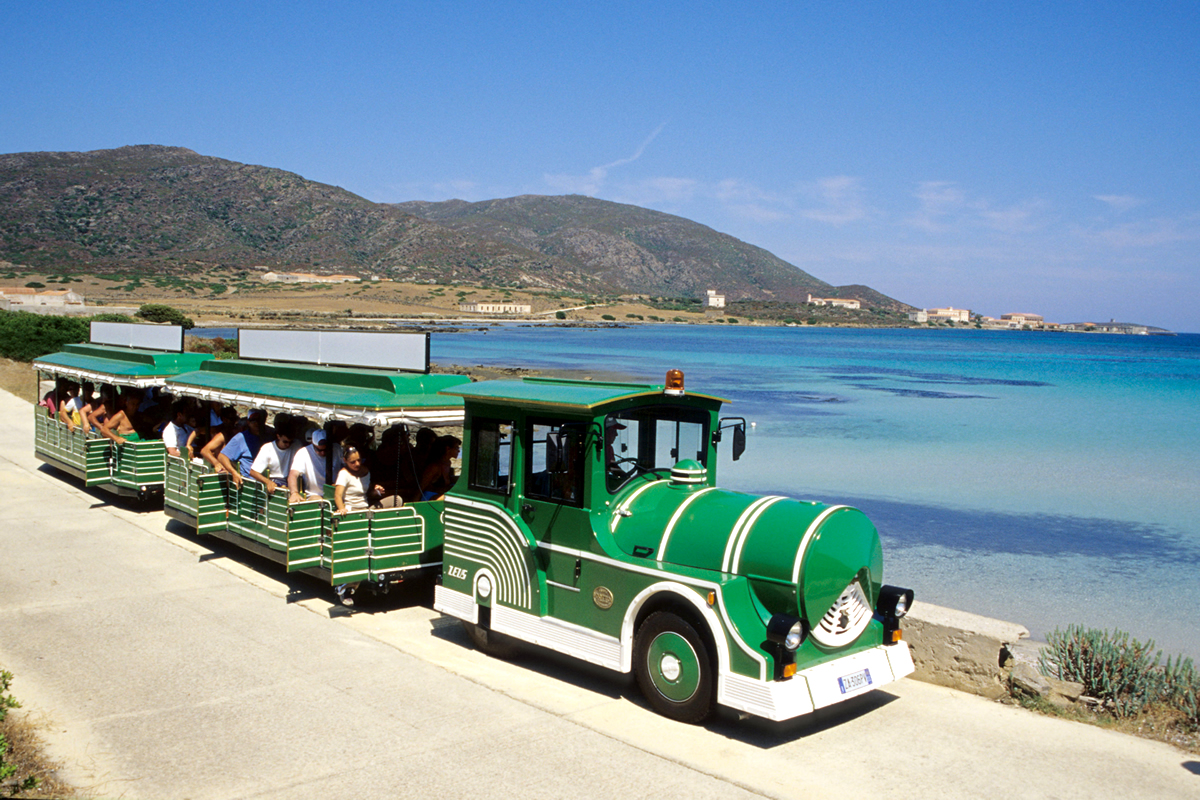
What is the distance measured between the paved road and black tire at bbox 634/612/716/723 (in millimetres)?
131

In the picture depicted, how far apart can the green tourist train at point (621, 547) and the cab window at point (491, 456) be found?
0.01 metres

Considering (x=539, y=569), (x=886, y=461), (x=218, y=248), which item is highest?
(x=218, y=248)

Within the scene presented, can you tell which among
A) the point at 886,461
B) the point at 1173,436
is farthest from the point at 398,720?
the point at 1173,436

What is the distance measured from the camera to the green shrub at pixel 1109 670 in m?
6.67

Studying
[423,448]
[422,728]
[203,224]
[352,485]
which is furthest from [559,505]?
[203,224]

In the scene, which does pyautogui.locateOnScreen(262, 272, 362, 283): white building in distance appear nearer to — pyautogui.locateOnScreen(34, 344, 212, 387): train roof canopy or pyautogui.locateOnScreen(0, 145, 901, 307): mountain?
pyautogui.locateOnScreen(0, 145, 901, 307): mountain

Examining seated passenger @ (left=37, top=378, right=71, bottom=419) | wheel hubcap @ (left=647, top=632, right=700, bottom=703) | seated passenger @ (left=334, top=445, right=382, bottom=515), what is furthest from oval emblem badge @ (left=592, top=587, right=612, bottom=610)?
seated passenger @ (left=37, top=378, right=71, bottom=419)

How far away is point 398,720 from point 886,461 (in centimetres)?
2246

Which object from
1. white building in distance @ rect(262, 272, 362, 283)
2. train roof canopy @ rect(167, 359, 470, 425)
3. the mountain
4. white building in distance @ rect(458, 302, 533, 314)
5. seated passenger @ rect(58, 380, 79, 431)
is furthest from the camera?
white building in distance @ rect(458, 302, 533, 314)

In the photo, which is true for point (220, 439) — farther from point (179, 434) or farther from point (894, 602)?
point (894, 602)

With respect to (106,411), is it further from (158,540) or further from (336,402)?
(336,402)

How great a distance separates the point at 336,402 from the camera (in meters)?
9.02

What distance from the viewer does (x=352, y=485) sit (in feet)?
30.2

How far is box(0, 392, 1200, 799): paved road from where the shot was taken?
17.4 feet
